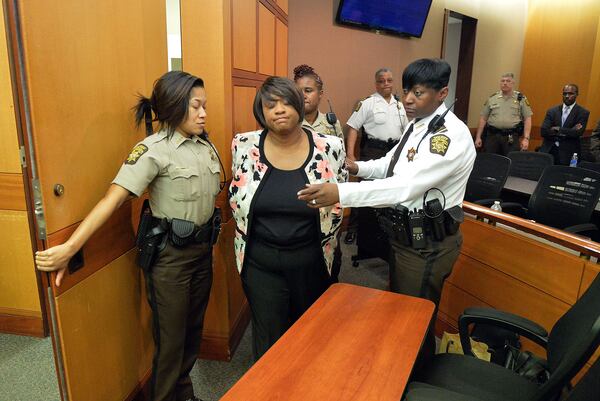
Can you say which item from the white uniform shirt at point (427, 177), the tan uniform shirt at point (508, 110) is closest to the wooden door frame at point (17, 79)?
the white uniform shirt at point (427, 177)

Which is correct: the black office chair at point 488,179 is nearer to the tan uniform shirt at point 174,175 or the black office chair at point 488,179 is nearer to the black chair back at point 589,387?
the tan uniform shirt at point 174,175

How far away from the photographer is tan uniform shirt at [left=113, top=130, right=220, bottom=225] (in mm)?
1488

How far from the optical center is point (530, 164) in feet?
12.9

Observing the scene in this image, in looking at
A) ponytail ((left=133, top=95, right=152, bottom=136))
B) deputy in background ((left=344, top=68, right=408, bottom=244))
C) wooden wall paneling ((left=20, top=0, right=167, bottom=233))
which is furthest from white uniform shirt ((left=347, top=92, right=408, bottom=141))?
ponytail ((left=133, top=95, right=152, bottom=136))

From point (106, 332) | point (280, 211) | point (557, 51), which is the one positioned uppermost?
point (557, 51)

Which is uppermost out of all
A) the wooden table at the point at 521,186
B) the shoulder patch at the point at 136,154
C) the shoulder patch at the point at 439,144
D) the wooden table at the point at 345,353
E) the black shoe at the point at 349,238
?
the shoulder patch at the point at 439,144

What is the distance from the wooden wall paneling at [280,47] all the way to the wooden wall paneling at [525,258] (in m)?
1.85

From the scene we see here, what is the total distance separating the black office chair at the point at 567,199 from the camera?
2.68m

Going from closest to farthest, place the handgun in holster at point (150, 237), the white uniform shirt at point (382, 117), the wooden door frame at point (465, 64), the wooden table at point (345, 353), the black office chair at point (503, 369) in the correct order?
1. the wooden table at point (345, 353)
2. the black office chair at point (503, 369)
3. the handgun in holster at point (150, 237)
4. the white uniform shirt at point (382, 117)
5. the wooden door frame at point (465, 64)

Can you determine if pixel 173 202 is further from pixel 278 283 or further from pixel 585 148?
pixel 585 148

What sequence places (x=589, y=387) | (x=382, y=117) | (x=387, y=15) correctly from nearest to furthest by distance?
(x=589, y=387) < (x=382, y=117) < (x=387, y=15)

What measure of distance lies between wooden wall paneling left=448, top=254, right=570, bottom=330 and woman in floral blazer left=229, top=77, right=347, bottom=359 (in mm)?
1107

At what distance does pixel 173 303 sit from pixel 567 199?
2.62 metres

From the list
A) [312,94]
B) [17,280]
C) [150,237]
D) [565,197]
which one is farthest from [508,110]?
[17,280]
